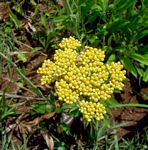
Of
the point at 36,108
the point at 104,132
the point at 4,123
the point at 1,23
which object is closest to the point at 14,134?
the point at 4,123

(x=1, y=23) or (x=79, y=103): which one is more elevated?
(x=1, y=23)

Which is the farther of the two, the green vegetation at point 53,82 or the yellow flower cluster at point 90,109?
the green vegetation at point 53,82

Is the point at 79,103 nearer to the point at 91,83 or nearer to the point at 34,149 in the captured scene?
the point at 91,83

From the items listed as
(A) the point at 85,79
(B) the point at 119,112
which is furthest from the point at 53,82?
(A) the point at 85,79

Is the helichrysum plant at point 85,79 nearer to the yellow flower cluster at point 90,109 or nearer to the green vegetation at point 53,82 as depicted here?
the yellow flower cluster at point 90,109

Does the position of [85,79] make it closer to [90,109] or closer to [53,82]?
[90,109]

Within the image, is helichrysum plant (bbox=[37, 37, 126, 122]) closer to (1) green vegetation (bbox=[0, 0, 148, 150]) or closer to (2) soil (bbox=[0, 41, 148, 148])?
(1) green vegetation (bbox=[0, 0, 148, 150])

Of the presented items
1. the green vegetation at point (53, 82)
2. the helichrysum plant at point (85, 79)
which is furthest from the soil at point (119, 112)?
the helichrysum plant at point (85, 79)

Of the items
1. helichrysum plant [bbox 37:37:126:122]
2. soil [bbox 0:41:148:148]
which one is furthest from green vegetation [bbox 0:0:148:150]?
helichrysum plant [bbox 37:37:126:122]
